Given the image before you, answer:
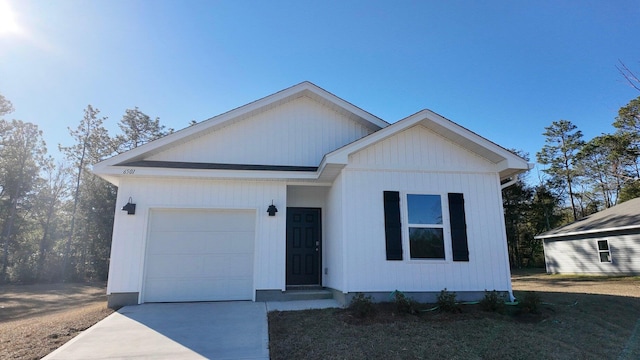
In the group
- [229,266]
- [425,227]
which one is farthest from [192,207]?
[425,227]

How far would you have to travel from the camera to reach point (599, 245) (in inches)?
710

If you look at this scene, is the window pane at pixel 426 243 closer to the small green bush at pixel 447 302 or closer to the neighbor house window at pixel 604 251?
the small green bush at pixel 447 302

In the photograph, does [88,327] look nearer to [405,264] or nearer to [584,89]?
[405,264]

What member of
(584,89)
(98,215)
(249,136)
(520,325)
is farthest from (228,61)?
(98,215)

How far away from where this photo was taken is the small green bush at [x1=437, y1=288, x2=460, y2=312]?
6527mm

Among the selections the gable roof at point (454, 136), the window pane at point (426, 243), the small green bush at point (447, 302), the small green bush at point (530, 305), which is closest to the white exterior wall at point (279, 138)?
the gable roof at point (454, 136)

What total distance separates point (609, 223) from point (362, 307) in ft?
58.6

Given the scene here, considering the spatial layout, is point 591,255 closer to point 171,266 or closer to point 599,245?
point 599,245

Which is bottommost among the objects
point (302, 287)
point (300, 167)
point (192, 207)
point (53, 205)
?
point (302, 287)

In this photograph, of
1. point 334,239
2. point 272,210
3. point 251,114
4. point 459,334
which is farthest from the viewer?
point 251,114

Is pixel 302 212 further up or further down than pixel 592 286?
further up

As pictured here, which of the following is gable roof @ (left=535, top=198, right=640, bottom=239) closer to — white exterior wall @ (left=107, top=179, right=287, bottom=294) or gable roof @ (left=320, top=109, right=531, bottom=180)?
gable roof @ (left=320, top=109, right=531, bottom=180)

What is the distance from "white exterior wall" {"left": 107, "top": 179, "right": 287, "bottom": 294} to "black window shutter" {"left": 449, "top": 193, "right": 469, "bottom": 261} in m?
3.79

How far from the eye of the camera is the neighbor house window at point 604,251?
688 inches
